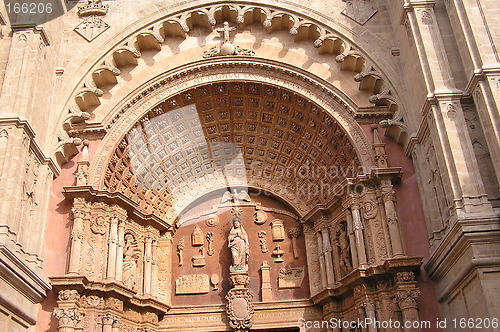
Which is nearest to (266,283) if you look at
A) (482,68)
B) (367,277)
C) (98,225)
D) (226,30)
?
(367,277)

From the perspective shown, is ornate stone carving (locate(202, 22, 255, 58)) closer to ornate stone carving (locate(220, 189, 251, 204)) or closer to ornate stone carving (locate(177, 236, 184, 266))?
ornate stone carving (locate(220, 189, 251, 204))

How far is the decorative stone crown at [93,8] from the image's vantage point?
1429cm

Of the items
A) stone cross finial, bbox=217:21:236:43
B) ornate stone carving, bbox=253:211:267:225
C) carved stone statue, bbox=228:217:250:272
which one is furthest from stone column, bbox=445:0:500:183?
carved stone statue, bbox=228:217:250:272

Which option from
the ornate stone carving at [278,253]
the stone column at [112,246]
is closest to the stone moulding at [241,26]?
the stone column at [112,246]

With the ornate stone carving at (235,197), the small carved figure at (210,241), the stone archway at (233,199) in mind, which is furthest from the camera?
the ornate stone carving at (235,197)

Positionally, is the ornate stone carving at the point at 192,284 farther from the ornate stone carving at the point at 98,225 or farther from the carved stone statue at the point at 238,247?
the ornate stone carving at the point at 98,225

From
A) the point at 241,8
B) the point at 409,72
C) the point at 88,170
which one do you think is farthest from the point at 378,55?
the point at 88,170

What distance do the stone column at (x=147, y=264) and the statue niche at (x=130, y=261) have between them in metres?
0.20

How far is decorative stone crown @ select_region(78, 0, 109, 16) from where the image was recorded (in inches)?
563

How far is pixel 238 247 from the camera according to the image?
14008mm

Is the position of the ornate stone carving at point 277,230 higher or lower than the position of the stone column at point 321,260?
higher

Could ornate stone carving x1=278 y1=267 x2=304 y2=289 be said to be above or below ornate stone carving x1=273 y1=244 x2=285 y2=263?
below

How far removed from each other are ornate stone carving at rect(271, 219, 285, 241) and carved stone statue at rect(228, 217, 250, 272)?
72cm

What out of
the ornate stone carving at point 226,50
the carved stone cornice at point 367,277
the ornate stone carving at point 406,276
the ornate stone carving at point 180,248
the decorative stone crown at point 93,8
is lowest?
the ornate stone carving at point 406,276
